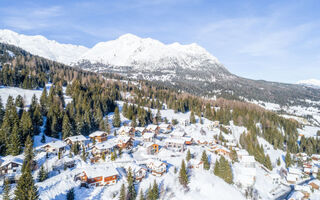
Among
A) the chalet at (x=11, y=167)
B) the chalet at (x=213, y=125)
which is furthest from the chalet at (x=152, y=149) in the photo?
the chalet at (x=213, y=125)

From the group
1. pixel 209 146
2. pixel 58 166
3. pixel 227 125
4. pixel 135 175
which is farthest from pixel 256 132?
pixel 58 166

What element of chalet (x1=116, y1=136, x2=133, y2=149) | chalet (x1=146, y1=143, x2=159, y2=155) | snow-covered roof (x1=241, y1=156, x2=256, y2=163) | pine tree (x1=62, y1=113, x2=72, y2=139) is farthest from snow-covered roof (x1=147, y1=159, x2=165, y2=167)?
snow-covered roof (x1=241, y1=156, x2=256, y2=163)

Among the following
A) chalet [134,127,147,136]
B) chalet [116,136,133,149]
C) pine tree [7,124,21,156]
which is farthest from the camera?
chalet [134,127,147,136]

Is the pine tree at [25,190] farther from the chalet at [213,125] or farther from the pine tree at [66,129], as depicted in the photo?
the chalet at [213,125]

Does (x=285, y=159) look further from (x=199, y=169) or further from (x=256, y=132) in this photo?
(x=199, y=169)

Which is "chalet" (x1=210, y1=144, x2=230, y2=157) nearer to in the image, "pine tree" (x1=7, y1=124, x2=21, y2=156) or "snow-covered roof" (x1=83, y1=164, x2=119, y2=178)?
"snow-covered roof" (x1=83, y1=164, x2=119, y2=178)

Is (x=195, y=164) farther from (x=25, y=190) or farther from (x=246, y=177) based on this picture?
(x=25, y=190)

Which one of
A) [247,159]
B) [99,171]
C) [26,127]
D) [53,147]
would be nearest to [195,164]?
[247,159]
